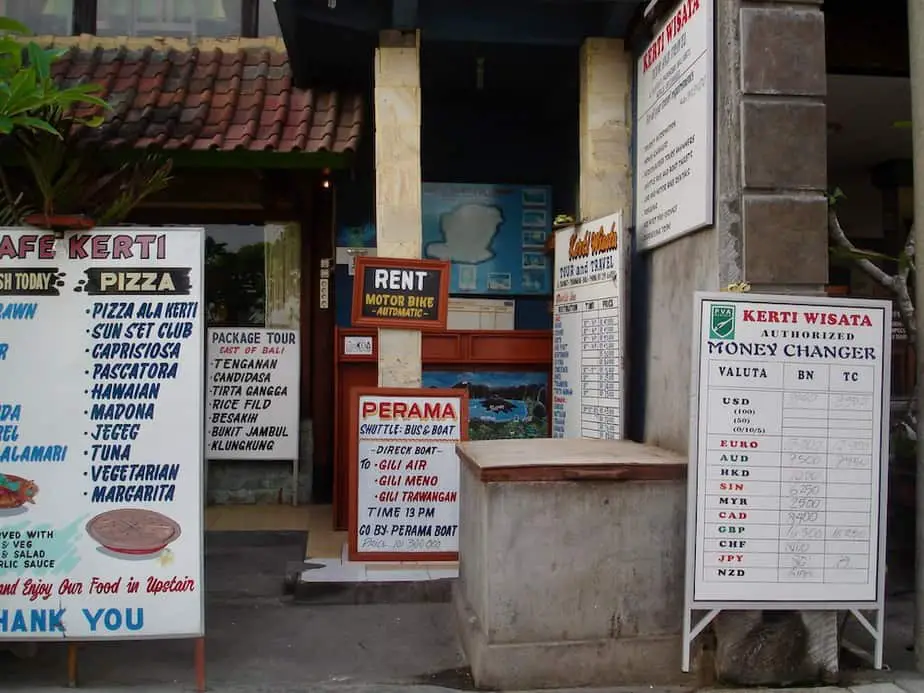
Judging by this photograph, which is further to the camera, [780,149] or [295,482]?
[295,482]

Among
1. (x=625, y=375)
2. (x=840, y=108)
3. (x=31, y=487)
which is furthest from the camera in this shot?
(x=840, y=108)

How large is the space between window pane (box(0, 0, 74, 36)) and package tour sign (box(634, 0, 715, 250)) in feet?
→ 19.1

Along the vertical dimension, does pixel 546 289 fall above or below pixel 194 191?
below

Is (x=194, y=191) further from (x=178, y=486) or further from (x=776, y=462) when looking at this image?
(x=776, y=462)

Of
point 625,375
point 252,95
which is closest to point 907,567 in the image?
point 625,375

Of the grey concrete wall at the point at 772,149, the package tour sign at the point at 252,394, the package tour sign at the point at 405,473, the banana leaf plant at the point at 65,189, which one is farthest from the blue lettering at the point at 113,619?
the package tour sign at the point at 252,394

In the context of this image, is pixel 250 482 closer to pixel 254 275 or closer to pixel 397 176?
pixel 254 275

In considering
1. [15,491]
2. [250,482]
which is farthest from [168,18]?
[15,491]

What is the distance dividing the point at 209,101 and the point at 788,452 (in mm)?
5810

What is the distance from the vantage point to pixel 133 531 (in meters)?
4.68

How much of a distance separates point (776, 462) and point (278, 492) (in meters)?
5.79

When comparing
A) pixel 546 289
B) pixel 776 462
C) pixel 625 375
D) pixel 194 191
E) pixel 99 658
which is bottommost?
pixel 99 658

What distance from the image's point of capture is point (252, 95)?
8148 mm

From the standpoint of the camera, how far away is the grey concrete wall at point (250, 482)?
9164 millimetres
